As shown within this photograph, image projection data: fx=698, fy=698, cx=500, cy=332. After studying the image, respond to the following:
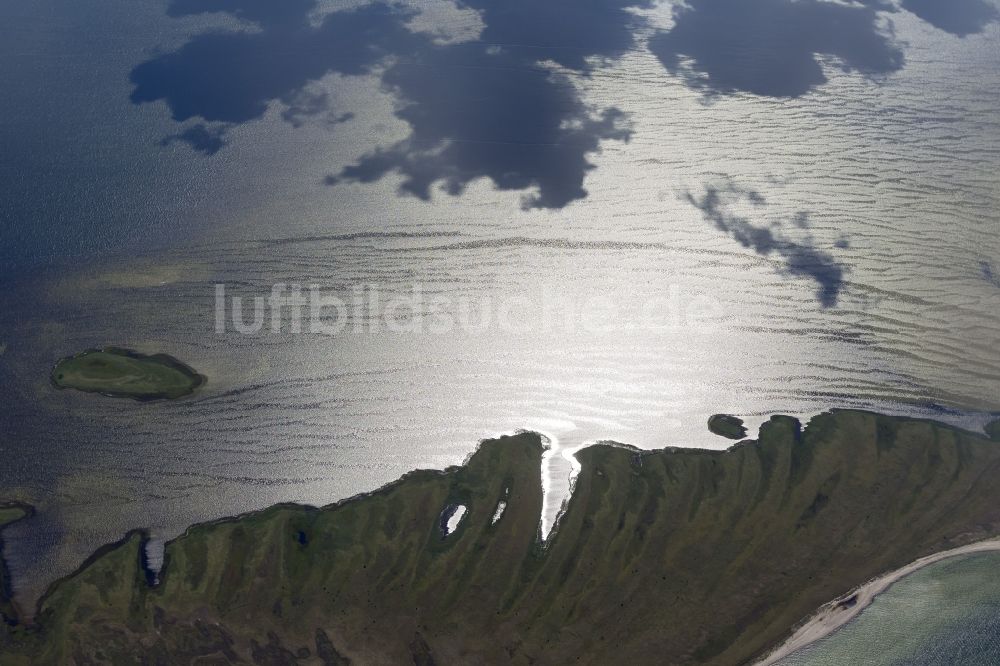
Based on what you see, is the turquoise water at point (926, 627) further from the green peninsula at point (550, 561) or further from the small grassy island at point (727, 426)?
the small grassy island at point (727, 426)

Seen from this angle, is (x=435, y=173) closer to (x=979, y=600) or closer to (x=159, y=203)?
(x=159, y=203)

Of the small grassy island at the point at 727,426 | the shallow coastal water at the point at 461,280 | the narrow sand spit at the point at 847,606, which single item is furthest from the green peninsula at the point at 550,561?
the shallow coastal water at the point at 461,280

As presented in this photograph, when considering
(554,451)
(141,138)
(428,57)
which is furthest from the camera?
(428,57)

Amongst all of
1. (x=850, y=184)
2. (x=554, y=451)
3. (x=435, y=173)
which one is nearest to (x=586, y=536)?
(x=554, y=451)

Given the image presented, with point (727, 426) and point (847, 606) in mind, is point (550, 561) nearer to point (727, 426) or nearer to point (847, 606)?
point (727, 426)

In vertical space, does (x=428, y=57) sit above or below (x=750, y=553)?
above

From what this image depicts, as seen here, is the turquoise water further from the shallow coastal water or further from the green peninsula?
the shallow coastal water
